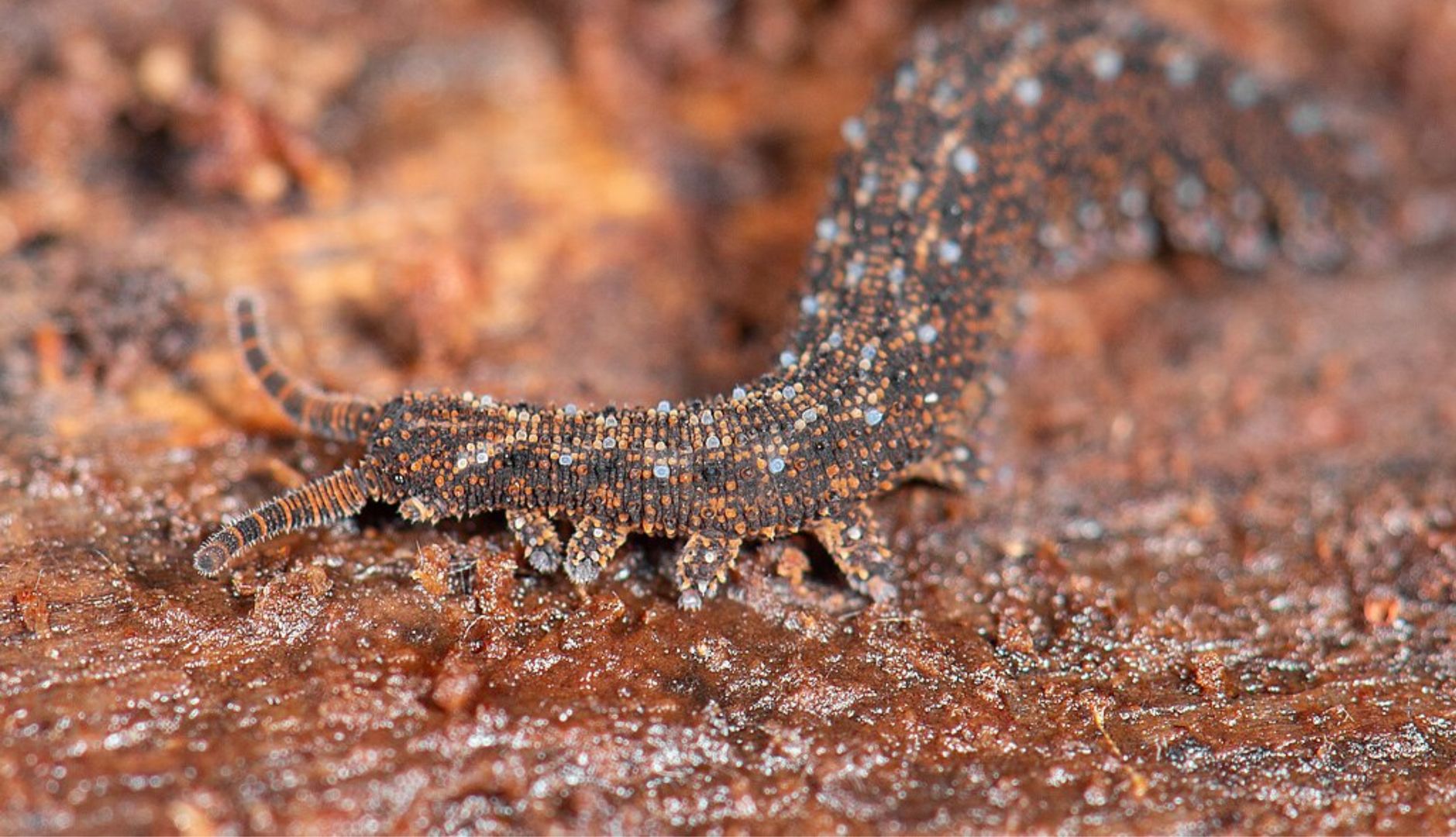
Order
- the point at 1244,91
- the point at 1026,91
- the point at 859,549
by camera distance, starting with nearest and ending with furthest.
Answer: the point at 859,549, the point at 1026,91, the point at 1244,91

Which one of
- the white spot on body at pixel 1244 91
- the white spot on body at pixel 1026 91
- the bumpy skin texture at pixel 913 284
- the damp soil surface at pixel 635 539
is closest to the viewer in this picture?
the damp soil surface at pixel 635 539

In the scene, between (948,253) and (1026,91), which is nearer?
(948,253)

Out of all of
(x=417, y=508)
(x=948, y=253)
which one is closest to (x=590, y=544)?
(x=417, y=508)

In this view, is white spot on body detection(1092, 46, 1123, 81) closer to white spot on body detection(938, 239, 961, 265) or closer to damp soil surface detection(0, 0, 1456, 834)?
damp soil surface detection(0, 0, 1456, 834)

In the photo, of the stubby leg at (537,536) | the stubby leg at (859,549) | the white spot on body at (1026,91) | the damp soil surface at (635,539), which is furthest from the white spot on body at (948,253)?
the stubby leg at (537,536)

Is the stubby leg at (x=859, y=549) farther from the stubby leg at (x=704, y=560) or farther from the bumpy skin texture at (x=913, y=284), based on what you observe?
the stubby leg at (x=704, y=560)

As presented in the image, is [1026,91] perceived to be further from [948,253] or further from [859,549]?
[859,549]
